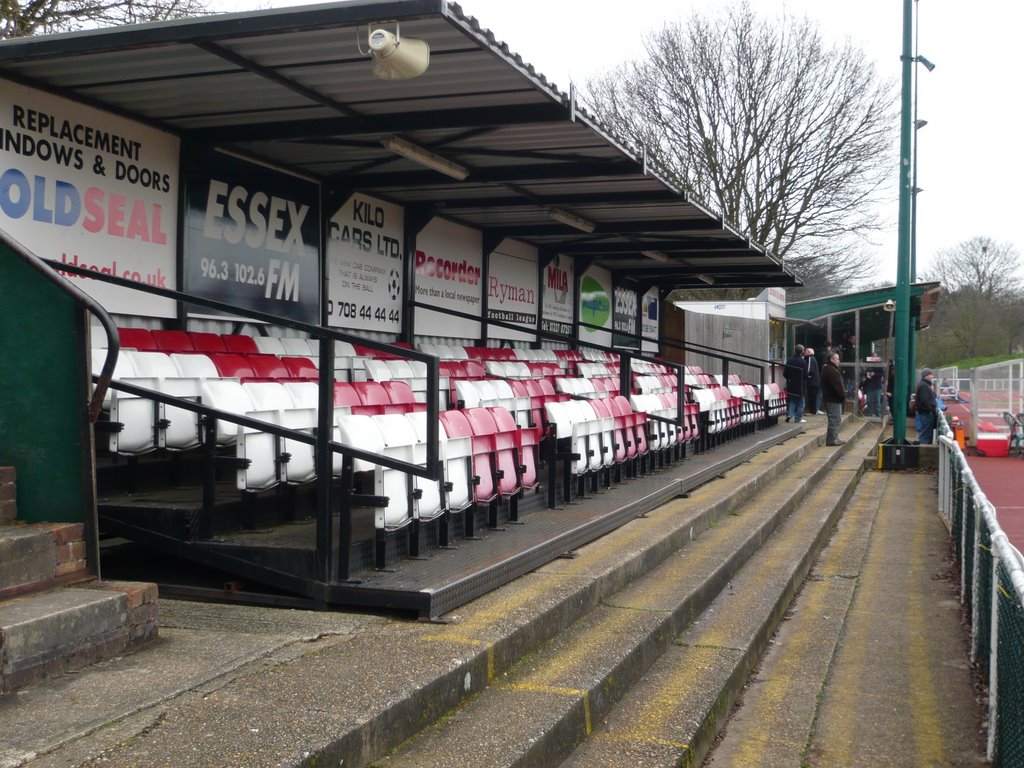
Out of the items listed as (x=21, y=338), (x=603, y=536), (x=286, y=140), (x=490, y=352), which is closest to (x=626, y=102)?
(x=490, y=352)

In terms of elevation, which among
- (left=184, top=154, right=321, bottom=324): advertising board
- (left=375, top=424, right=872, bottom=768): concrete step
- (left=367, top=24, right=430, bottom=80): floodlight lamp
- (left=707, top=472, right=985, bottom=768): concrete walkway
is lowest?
(left=707, top=472, right=985, bottom=768): concrete walkway

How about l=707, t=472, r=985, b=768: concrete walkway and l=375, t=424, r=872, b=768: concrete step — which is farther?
l=707, t=472, r=985, b=768: concrete walkway

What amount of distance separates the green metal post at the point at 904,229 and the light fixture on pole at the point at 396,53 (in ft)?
33.2

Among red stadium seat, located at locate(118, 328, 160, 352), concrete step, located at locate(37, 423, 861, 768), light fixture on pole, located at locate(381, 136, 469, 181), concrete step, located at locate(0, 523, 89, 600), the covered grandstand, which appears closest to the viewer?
concrete step, located at locate(37, 423, 861, 768)

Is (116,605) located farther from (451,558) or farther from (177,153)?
(177,153)

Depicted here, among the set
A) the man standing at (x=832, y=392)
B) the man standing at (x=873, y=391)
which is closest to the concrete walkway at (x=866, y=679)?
the man standing at (x=832, y=392)

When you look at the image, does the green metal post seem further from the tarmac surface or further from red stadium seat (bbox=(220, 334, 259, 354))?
red stadium seat (bbox=(220, 334, 259, 354))

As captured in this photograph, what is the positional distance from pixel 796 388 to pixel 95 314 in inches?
671

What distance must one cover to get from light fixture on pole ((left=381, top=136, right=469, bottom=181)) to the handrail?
4674 millimetres

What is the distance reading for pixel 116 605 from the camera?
3.71 metres

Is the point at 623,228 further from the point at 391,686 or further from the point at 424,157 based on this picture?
the point at 391,686

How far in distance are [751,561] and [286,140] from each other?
5.07 meters

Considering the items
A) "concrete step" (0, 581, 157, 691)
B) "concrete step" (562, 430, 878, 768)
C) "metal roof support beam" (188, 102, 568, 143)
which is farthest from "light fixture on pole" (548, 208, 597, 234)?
"concrete step" (0, 581, 157, 691)

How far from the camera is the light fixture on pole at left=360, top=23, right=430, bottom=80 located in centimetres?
579
